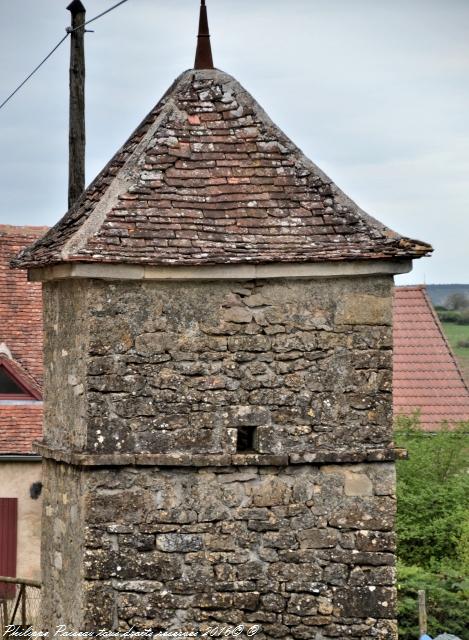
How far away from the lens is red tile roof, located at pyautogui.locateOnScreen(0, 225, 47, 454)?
20.8 metres

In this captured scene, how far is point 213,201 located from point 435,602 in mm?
9321

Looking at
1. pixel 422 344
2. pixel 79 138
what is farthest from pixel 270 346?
pixel 422 344

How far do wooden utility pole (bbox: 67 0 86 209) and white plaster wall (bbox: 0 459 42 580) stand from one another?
553 cm

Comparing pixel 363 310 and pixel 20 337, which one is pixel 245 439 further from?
pixel 20 337

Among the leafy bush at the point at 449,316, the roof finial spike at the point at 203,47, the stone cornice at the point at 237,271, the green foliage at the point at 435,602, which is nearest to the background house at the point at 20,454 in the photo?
the green foliage at the point at 435,602

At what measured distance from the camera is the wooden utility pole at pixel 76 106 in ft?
53.7

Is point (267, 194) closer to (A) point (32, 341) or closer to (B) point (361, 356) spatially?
(B) point (361, 356)

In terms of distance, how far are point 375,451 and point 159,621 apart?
1.76 metres

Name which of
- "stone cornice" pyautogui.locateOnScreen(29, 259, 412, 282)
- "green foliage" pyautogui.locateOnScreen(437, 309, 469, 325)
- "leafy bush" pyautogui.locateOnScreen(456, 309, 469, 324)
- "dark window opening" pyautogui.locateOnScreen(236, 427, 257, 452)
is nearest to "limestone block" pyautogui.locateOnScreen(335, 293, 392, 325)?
"stone cornice" pyautogui.locateOnScreen(29, 259, 412, 282)

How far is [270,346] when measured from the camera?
31.0 feet

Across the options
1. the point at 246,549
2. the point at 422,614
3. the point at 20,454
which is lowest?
the point at 422,614

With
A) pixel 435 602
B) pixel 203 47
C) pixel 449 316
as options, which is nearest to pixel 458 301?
pixel 449 316

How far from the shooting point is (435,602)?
58.2 ft

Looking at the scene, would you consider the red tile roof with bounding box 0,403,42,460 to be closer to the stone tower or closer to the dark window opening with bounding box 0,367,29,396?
the dark window opening with bounding box 0,367,29,396
